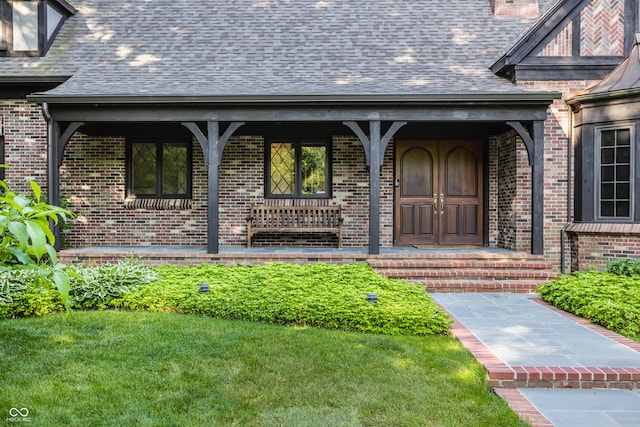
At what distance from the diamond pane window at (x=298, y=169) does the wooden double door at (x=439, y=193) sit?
1603mm

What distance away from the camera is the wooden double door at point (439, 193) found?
996 cm

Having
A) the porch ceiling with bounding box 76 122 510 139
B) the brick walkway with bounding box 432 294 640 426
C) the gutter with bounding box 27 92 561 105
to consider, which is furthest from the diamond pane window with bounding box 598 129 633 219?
the brick walkway with bounding box 432 294 640 426

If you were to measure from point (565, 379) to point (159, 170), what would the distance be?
875 cm

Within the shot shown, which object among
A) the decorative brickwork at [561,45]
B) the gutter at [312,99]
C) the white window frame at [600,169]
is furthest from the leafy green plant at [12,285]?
the decorative brickwork at [561,45]

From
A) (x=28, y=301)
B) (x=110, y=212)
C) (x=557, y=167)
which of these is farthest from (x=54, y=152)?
(x=557, y=167)

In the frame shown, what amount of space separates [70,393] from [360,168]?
7.53 meters

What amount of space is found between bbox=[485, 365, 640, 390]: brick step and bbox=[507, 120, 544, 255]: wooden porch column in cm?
439

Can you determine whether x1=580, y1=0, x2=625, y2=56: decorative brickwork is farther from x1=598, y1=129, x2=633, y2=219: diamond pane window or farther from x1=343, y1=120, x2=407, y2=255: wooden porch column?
x1=343, y1=120, x2=407, y2=255: wooden porch column

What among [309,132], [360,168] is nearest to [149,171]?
A: [309,132]

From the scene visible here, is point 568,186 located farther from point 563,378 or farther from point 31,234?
point 31,234

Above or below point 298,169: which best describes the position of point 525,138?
above

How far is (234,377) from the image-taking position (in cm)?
373

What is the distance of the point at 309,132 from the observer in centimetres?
995

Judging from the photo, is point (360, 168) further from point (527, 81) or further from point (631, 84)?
point (631, 84)
